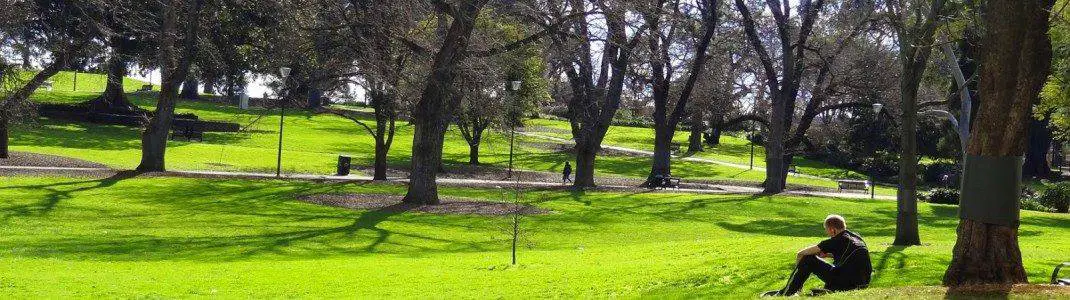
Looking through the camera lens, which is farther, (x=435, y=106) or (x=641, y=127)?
(x=641, y=127)

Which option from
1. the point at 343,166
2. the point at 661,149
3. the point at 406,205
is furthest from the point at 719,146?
the point at 406,205

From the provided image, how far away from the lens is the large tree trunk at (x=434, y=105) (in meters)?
28.4

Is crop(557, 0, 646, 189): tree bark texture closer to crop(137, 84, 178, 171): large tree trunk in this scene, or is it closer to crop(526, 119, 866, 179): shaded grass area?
crop(137, 84, 178, 171): large tree trunk

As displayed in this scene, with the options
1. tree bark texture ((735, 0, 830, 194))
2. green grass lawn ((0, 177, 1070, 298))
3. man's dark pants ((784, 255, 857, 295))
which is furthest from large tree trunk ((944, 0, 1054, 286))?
tree bark texture ((735, 0, 830, 194))

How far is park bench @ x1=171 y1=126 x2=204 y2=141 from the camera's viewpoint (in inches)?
2077

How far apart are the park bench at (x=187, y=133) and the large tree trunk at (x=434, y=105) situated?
2539cm

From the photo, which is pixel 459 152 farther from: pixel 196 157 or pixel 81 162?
pixel 81 162

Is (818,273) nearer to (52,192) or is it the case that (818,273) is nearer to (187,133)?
(52,192)

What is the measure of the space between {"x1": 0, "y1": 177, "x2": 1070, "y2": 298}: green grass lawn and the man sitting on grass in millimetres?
1149

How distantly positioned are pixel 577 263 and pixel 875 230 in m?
14.5

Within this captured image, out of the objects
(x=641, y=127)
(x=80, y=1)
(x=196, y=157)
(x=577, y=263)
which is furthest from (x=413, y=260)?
(x=641, y=127)

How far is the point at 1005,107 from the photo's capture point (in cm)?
1104

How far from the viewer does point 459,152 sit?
62.1 m

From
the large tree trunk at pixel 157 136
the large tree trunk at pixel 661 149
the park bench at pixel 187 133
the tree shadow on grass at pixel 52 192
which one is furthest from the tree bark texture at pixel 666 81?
the park bench at pixel 187 133
